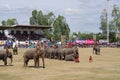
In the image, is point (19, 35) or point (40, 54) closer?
point (40, 54)

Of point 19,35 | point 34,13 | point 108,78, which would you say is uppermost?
point 34,13

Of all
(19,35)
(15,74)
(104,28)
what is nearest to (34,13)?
(104,28)

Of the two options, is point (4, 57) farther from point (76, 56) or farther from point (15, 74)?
point (76, 56)

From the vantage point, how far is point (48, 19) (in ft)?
445

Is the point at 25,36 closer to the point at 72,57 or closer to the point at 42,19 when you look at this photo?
the point at 42,19

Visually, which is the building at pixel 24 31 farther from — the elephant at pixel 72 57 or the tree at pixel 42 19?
the elephant at pixel 72 57

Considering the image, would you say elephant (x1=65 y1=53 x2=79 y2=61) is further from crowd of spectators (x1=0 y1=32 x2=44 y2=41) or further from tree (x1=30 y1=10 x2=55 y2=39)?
tree (x1=30 y1=10 x2=55 y2=39)

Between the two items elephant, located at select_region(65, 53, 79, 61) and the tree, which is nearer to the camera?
elephant, located at select_region(65, 53, 79, 61)

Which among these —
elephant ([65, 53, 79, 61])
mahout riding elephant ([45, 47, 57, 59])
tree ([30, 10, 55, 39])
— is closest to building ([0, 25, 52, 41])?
tree ([30, 10, 55, 39])

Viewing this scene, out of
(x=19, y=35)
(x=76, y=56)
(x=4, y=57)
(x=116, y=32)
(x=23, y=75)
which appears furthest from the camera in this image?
(x=116, y=32)

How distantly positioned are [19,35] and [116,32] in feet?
116


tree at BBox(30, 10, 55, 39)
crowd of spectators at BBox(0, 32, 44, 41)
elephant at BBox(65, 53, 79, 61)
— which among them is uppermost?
tree at BBox(30, 10, 55, 39)

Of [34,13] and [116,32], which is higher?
[34,13]

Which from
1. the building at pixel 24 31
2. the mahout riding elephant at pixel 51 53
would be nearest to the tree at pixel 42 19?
the building at pixel 24 31
